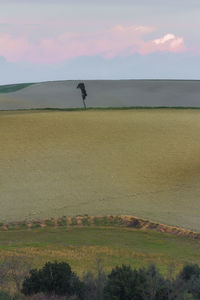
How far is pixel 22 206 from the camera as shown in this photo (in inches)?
1608

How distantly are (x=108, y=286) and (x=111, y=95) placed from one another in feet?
327

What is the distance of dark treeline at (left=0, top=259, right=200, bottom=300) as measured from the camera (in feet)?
75.5

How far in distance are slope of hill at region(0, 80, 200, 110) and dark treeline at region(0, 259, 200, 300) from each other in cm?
7669

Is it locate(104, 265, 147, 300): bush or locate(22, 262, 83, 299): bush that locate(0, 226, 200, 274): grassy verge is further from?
locate(104, 265, 147, 300): bush

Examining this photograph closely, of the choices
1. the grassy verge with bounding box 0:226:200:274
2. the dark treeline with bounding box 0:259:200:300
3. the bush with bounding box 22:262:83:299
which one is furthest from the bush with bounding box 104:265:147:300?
the grassy verge with bounding box 0:226:200:274

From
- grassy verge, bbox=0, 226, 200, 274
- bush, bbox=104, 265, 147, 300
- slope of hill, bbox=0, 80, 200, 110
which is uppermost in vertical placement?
slope of hill, bbox=0, 80, 200, 110

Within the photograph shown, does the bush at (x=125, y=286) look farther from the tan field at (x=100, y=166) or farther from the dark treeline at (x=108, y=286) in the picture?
the tan field at (x=100, y=166)

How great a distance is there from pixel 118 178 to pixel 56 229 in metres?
11.6

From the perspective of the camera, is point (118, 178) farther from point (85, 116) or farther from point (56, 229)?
point (85, 116)

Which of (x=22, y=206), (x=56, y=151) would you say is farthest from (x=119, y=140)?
(x=22, y=206)

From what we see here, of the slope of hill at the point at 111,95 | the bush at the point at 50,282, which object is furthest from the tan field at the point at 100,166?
the slope of hill at the point at 111,95

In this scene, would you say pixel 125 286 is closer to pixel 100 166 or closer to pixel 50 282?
pixel 50 282

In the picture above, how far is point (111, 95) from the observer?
121 m

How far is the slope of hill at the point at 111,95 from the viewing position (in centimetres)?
10861
